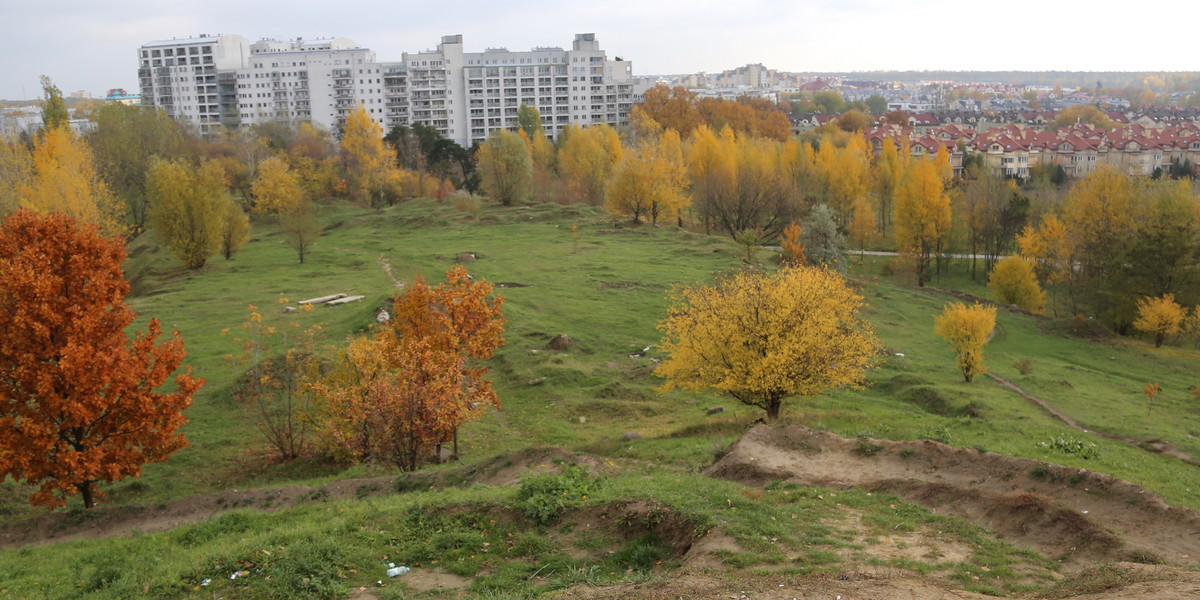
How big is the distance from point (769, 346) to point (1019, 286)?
35898 millimetres

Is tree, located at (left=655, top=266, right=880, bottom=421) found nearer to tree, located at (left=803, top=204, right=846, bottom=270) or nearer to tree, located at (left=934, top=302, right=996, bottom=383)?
tree, located at (left=934, top=302, right=996, bottom=383)

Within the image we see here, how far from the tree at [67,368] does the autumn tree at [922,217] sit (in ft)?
176

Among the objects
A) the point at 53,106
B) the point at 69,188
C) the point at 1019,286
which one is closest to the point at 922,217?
the point at 1019,286

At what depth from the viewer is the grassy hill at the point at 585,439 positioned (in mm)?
12477

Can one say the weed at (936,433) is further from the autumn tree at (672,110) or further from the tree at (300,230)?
the autumn tree at (672,110)

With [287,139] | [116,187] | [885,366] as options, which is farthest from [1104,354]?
[287,139]

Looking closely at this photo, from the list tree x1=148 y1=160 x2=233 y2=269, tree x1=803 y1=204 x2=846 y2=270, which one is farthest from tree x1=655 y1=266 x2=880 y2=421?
tree x1=148 y1=160 x2=233 y2=269

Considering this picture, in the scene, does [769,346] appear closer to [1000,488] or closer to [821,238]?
[1000,488]

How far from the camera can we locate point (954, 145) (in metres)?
110

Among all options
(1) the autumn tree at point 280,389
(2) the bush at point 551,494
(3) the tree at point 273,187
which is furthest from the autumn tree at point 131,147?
(2) the bush at point 551,494

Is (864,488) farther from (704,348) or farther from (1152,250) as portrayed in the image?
(1152,250)

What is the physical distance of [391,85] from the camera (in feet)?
401

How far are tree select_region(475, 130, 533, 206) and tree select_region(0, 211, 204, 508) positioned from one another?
54311 millimetres

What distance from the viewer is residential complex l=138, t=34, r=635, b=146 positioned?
402 feet
